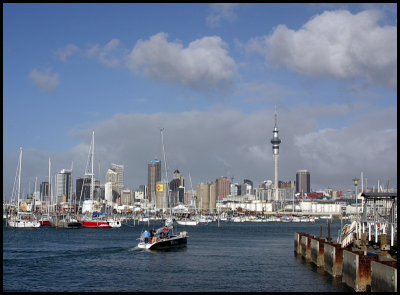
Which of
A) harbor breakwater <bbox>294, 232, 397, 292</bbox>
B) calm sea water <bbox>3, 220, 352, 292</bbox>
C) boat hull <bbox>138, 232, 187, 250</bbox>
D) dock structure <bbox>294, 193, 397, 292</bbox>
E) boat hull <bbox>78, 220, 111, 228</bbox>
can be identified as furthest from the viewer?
boat hull <bbox>78, 220, 111, 228</bbox>

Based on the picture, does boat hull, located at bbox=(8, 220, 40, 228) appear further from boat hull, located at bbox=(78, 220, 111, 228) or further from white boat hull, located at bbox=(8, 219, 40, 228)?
boat hull, located at bbox=(78, 220, 111, 228)

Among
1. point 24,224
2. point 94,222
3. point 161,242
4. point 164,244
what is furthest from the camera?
point 94,222

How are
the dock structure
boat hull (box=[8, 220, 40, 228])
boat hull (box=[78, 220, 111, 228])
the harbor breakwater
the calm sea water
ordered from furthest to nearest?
boat hull (box=[78, 220, 111, 228]) → boat hull (box=[8, 220, 40, 228]) → the calm sea water → the dock structure → the harbor breakwater

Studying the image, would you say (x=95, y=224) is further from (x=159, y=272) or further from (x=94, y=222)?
(x=159, y=272)

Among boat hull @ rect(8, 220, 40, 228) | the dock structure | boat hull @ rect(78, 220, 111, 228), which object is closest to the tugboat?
the dock structure

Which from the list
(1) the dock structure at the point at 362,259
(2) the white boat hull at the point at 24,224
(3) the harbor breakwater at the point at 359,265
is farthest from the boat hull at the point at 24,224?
(3) the harbor breakwater at the point at 359,265

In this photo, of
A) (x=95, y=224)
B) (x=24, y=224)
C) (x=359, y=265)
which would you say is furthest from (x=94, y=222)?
(x=359, y=265)

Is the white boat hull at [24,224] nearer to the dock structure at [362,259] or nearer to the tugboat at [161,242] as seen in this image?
the tugboat at [161,242]

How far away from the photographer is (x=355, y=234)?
1999 inches

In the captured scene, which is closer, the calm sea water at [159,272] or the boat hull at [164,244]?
the calm sea water at [159,272]

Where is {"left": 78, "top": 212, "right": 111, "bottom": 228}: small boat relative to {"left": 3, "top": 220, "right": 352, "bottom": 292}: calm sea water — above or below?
above

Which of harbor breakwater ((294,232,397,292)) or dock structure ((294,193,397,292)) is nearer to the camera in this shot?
harbor breakwater ((294,232,397,292))

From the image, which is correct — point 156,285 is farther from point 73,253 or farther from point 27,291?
point 73,253

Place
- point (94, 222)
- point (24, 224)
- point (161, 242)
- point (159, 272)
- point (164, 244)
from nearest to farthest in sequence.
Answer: point (159, 272)
point (161, 242)
point (164, 244)
point (24, 224)
point (94, 222)
